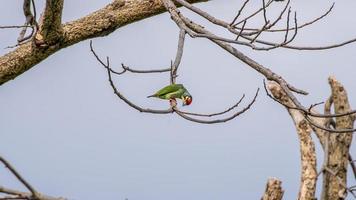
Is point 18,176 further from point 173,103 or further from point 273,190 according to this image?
point 273,190

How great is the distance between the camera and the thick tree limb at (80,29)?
461cm

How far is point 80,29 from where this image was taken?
4727 mm

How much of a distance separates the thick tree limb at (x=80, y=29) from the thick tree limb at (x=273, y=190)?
1.85 metres

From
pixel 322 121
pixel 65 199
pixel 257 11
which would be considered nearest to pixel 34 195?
pixel 65 199

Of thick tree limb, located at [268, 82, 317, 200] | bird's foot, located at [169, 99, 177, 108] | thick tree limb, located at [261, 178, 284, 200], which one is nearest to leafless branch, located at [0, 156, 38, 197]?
bird's foot, located at [169, 99, 177, 108]

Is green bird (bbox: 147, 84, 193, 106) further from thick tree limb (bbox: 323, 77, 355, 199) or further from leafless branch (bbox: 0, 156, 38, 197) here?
thick tree limb (bbox: 323, 77, 355, 199)

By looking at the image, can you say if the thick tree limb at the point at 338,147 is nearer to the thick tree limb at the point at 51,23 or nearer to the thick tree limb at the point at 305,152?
the thick tree limb at the point at 305,152

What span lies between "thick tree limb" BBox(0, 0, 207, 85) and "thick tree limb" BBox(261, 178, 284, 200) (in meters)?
1.85

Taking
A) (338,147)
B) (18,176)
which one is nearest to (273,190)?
(338,147)

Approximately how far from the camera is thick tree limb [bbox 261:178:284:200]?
19.3 ft

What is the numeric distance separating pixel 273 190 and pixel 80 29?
2.19 metres

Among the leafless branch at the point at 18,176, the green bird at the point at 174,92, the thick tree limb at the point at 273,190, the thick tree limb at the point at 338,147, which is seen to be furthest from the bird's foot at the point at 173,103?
the thick tree limb at the point at 338,147

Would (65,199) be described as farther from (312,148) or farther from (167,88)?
(312,148)

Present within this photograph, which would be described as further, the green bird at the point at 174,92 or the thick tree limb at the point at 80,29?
the thick tree limb at the point at 80,29
